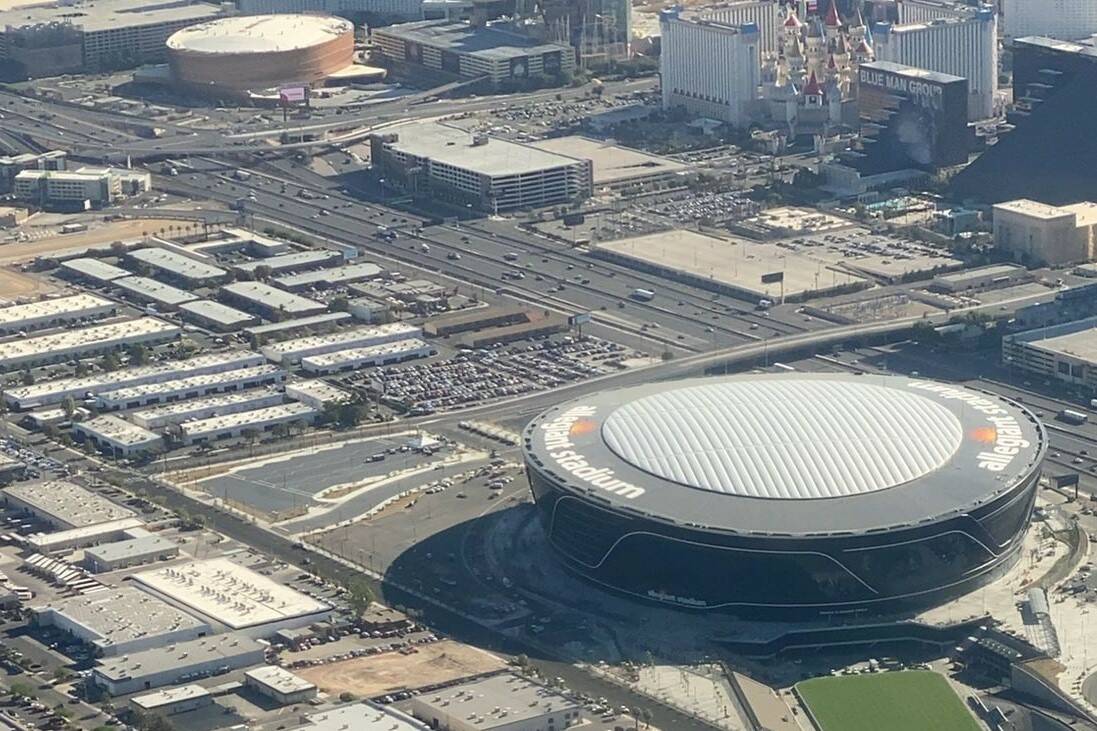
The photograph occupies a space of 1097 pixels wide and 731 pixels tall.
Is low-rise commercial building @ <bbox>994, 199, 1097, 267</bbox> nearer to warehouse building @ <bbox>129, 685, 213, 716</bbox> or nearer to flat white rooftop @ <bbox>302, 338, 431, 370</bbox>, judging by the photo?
flat white rooftop @ <bbox>302, 338, 431, 370</bbox>

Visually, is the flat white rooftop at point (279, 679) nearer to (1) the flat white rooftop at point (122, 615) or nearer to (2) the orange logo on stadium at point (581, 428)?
(1) the flat white rooftop at point (122, 615)

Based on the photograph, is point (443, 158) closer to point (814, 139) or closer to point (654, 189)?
point (654, 189)

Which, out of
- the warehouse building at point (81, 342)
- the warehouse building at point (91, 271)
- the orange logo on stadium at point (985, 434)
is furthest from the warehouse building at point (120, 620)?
the warehouse building at point (91, 271)

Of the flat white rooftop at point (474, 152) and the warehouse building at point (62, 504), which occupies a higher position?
the flat white rooftop at point (474, 152)

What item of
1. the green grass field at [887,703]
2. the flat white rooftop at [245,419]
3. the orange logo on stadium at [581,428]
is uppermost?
the orange logo on stadium at [581,428]

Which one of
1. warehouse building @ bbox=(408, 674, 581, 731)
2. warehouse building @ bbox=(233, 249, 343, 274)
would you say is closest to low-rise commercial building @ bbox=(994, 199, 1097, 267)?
warehouse building @ bbox=(233, 249, 343, 274)
